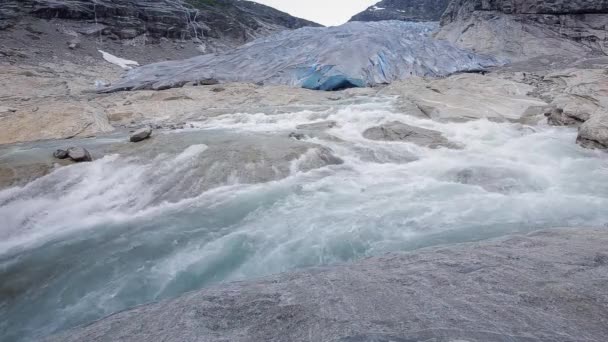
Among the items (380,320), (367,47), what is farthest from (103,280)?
(367,47)

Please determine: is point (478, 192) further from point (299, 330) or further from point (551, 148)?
point (299, 330)

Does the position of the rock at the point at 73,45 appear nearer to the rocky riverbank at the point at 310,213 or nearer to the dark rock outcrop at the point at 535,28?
the rocky riverbank at the point at 310,213

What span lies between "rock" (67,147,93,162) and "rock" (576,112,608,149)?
9.81 m

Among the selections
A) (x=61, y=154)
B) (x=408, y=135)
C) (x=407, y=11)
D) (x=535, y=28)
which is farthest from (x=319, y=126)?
(x=407, y=11)

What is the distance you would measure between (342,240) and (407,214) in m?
1.17

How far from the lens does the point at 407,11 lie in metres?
66.4

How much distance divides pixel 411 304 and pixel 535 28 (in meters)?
29.5

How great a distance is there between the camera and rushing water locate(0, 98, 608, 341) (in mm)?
3867

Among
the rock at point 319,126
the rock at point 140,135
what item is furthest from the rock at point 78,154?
the rock at point 319,126

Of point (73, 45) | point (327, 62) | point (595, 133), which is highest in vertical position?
point (73, 45)

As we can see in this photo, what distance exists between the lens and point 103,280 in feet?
12.8

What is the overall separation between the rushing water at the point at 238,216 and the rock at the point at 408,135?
542 mm

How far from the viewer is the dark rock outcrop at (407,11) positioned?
2489 inches

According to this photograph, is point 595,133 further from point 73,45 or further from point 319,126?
point 73,45
